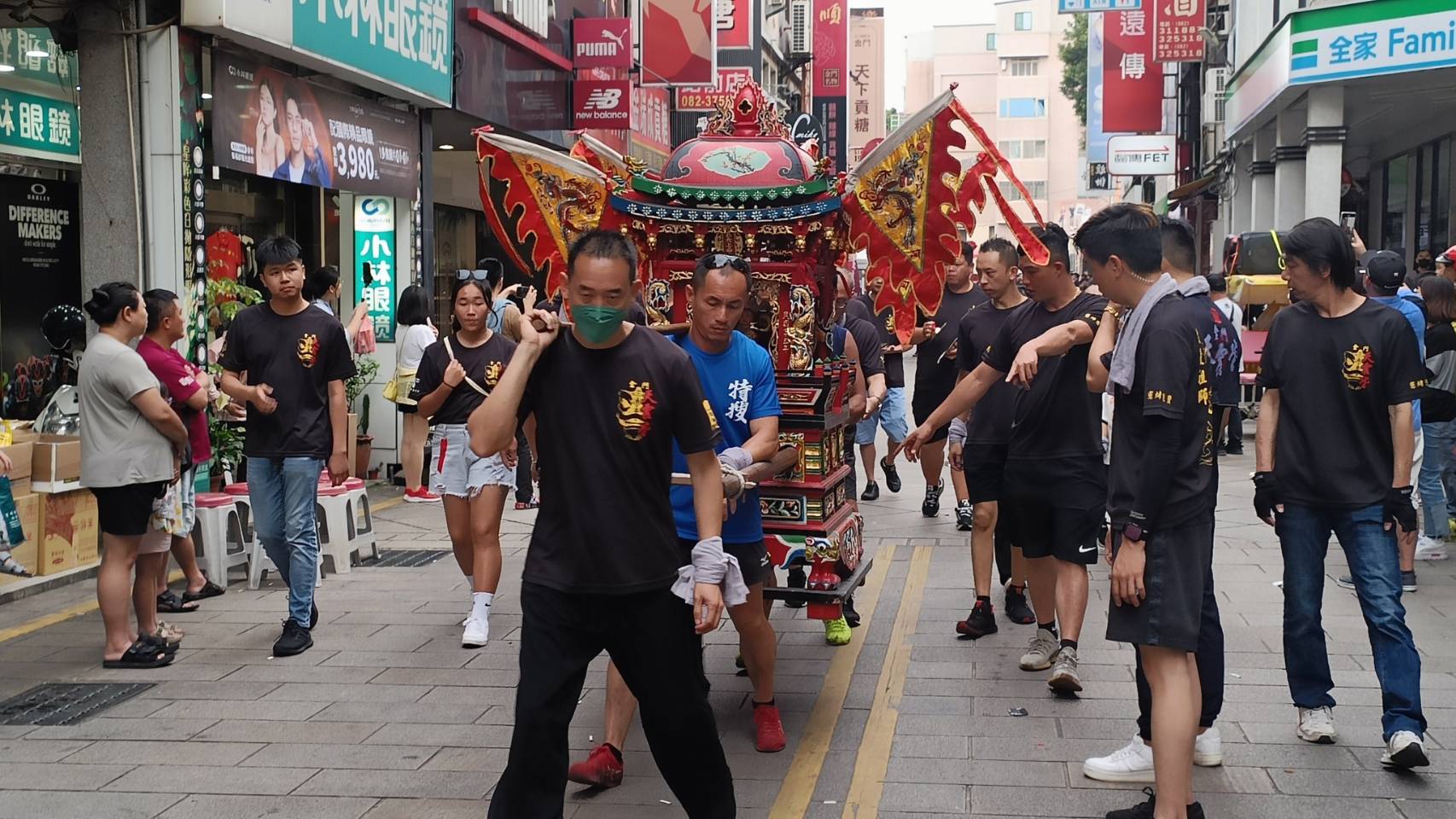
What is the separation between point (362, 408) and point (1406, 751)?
10.7 meters

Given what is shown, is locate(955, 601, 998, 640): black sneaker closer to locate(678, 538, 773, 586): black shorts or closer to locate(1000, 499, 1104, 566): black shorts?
locate(1000, 499, 1104, 566): black shorts

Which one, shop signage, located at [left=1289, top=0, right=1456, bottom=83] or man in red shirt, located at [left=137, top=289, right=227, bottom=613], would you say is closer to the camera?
man in red shirt, located at [left=137, top=289, right=227, bottom=613]

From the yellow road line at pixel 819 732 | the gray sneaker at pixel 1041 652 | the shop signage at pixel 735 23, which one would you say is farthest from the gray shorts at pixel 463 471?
the shop signage at pixel 735 23

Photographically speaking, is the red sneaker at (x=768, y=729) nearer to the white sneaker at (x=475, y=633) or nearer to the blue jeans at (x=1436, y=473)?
the white sneaker at (x=475, y=633)

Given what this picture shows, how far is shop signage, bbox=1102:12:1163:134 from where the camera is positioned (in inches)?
1283

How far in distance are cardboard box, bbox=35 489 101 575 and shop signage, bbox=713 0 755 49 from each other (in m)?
27.7

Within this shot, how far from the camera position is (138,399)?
22.8 feet

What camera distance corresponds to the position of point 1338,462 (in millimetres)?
5656

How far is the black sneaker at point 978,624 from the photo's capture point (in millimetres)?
7703

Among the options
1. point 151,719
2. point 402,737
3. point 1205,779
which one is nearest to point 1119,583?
point 1205,779

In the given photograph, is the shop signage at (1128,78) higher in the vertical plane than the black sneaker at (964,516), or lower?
higher

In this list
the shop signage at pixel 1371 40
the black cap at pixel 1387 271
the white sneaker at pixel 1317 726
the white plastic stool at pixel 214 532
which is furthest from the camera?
the shop signage at pixel 1371 40

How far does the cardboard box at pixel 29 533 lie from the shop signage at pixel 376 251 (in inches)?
240

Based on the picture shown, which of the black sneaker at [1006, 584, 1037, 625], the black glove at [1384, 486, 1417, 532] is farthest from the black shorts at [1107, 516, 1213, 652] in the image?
the black sneaker at [1006, 584, 1037, 625]
